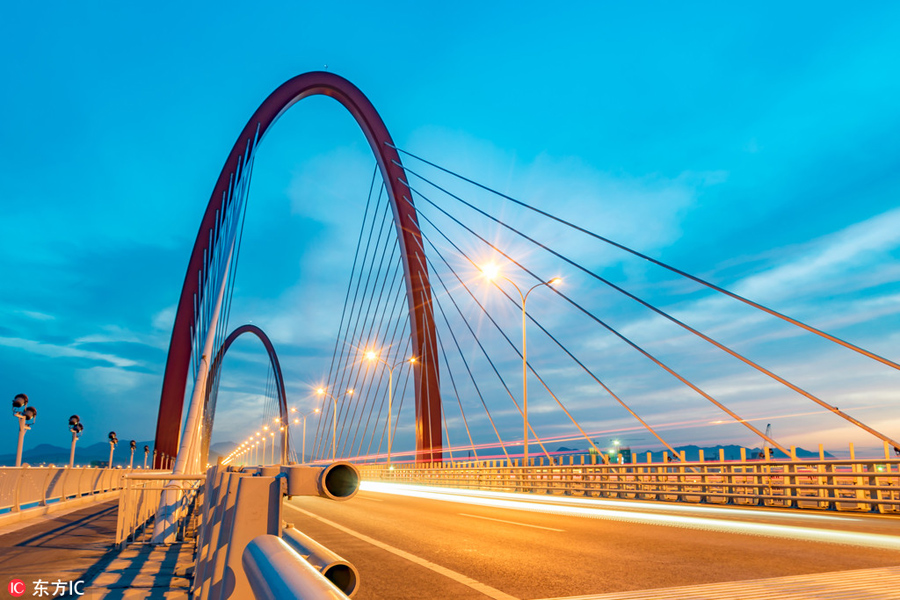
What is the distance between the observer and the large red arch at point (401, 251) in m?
30.0

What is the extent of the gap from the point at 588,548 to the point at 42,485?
53.2 feet

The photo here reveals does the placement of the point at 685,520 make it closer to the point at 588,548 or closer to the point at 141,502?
the point at 588,548

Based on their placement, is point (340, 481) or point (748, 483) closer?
point (340, 481)

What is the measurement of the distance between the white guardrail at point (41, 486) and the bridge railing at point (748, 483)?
14149 mm

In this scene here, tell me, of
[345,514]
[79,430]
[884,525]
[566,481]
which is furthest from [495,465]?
[79,430]

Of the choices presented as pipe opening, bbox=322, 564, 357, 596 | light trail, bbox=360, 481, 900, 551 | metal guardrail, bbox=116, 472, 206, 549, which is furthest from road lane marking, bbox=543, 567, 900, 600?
metal guardrail, bbox=116, 472, 206, 549

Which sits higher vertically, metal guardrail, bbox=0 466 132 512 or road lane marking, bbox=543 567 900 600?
road lane marking, bbox=543 567 900 600

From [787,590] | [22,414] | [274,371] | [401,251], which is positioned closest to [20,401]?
[22,414]

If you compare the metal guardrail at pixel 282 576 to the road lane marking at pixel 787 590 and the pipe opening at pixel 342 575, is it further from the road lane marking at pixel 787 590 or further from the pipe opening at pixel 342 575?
the road lane marking at pixel 787 590

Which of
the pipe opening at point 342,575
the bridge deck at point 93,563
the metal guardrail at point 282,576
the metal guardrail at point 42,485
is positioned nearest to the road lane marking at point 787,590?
the bridge deck at point 93,563

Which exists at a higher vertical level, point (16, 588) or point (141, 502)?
point (141, 502)

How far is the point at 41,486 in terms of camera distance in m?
18.8

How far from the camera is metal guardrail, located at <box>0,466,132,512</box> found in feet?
51.9

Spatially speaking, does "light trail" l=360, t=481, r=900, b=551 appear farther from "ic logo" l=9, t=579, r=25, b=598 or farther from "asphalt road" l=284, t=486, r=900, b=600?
"ic logo" l=9, t=579, r=25, b=598
